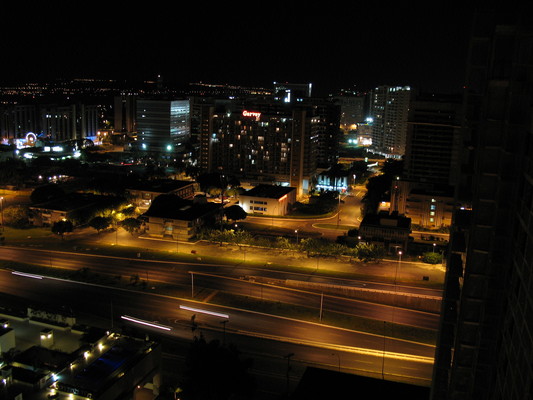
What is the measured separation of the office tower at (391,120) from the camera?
75312 mm

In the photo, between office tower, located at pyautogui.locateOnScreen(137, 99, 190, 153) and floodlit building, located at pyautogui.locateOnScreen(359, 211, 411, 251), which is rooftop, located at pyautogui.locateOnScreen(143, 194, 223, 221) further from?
office tower, located at pyautogui.locateOnScreen(137, 99, 190, 153)

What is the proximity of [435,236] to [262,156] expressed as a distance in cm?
1961

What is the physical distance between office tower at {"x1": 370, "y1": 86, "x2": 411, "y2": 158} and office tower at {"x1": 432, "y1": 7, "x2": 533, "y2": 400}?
70227 mm

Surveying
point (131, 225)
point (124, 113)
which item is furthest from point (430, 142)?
point (124, 113)

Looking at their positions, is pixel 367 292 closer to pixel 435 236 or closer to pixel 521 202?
pixel 435 236

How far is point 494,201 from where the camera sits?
249 inches

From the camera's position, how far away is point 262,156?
49.9 m

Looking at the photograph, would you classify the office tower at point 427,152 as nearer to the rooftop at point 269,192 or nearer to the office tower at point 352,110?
the rooftop at point 269,192

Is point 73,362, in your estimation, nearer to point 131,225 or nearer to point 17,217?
point 131,225

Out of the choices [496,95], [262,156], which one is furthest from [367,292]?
[262,156]

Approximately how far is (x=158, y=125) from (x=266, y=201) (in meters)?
36.7

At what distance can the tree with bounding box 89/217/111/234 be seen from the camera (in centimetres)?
3309

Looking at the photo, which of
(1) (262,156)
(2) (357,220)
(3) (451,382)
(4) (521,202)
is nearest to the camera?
(4) (521,202)

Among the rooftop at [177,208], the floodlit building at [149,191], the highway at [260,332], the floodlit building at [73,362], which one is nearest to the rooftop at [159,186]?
the floodlit building at [149,191]
